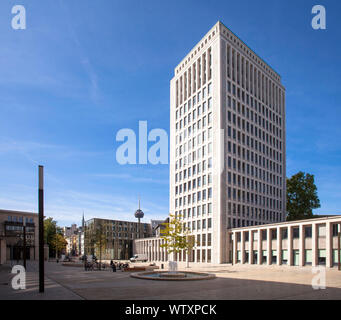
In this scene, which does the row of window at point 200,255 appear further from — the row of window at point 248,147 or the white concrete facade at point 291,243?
the row of window at point 248,147

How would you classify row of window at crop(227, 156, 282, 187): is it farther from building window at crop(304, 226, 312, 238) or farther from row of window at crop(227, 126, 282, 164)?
building window at crop(304, 226, 312, 238)

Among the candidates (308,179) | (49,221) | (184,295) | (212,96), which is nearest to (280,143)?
(308,179)

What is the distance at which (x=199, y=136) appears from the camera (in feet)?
260

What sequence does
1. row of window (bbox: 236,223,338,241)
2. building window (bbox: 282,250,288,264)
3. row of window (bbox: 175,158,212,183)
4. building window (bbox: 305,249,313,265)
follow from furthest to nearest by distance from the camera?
row of window (bbox: 175,158,212,183)
building window (bbox: 282,250,288,264)
building window (bbox: 305,249,313,265)
row of window (bbox: 236,223,338,241)

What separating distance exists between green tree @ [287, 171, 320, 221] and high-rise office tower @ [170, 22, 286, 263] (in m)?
2.16

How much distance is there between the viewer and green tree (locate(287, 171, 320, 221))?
268ft

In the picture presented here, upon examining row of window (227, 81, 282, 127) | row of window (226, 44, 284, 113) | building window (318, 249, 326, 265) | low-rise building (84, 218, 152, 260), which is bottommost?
low-rise building (84, 218, 152, 260)

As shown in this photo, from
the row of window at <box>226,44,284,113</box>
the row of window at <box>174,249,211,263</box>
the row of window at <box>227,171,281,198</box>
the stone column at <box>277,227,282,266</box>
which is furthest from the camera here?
the row of window at <box>226,44,284,113</box>

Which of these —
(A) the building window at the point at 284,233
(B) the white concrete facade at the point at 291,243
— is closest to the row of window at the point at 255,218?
(B) the white concrete facade at the point at 291,243

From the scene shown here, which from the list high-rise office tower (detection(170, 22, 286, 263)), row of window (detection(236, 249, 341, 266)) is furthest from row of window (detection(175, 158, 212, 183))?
row of window (detection(236, 249, 341, 266))

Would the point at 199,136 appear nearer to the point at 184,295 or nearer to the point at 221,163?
the point at 221,163

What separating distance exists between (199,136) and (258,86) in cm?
2181

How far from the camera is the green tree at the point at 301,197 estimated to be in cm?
8181

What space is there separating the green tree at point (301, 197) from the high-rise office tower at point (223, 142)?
216 cm
